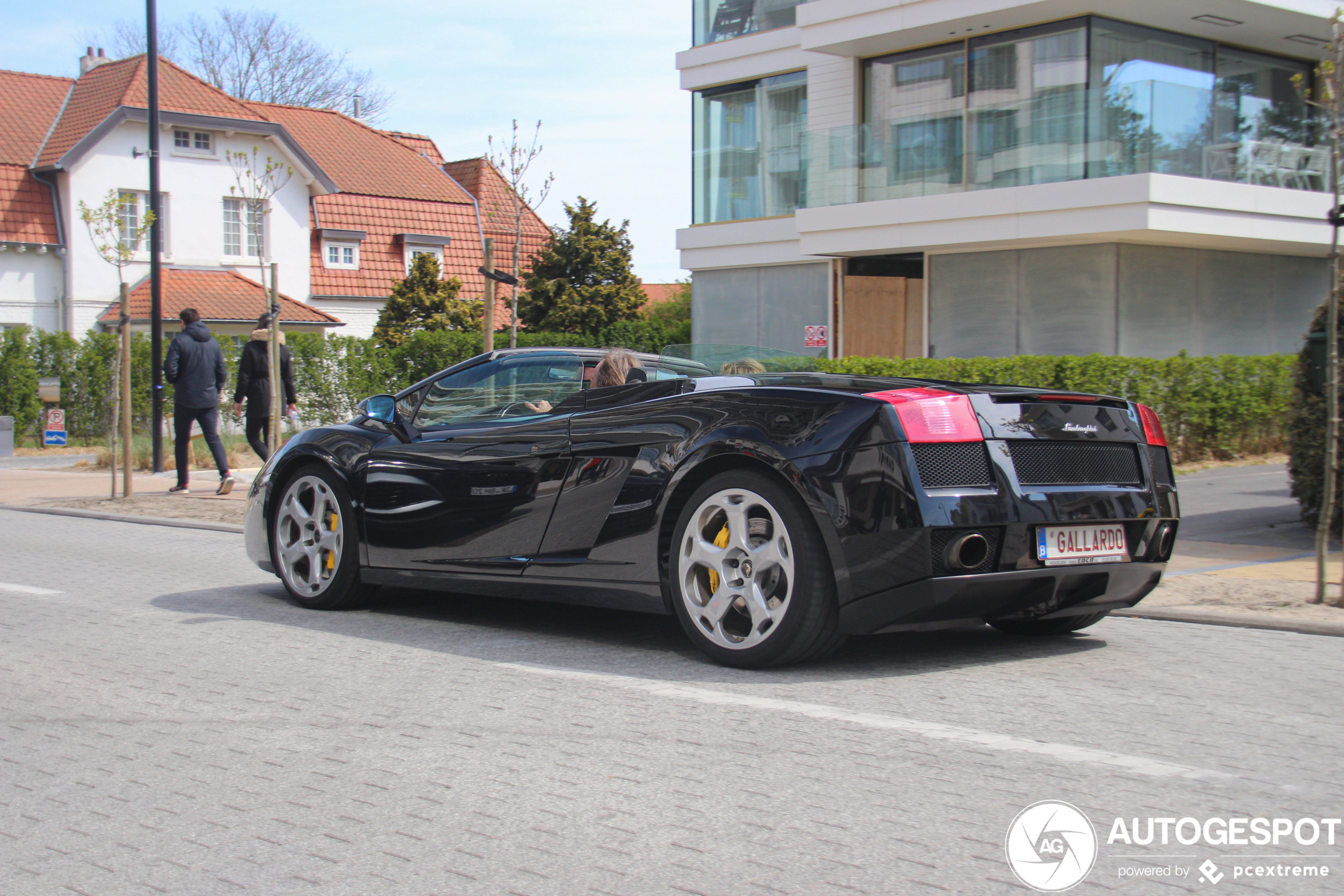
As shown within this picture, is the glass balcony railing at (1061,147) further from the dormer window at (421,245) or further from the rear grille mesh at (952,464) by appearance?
the dormer window at (421,245)

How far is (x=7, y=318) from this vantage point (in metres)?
34.0

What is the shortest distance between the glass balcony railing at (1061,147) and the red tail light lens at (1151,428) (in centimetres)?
1435

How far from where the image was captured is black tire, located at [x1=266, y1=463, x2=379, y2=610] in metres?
7.13

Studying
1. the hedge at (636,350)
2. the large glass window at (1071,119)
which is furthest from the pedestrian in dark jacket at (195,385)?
the large glass window at (1071,119)

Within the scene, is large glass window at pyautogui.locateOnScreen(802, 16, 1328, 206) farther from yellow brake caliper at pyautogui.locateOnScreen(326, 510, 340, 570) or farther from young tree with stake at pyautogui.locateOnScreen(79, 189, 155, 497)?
yellow brake caliper at pyautogui.locateOnScreen(326, 510, 340, 570)

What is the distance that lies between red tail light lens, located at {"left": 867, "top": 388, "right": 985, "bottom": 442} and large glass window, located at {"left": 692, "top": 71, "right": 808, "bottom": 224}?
19.5m

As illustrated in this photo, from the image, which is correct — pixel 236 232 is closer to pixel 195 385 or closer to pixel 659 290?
pixel 195 385

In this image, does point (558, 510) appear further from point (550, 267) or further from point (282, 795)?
point (550, 267)

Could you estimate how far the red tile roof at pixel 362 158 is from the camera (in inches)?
1740

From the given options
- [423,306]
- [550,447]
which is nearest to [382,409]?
[550,447]

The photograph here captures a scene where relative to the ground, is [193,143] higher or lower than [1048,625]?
higher

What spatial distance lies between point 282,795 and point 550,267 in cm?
3558

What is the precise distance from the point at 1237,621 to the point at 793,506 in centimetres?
292

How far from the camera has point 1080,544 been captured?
530cm
